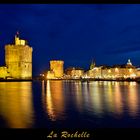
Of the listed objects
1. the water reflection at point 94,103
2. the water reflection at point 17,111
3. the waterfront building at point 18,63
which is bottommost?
the water reflection at point 94,103

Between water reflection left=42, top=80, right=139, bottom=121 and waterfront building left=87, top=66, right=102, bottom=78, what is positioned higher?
waterfront building left=87, top=66, right=102, bottom=78

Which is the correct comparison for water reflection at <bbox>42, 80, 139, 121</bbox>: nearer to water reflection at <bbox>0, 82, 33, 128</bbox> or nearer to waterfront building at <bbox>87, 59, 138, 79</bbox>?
A: water reflection at <bbox>0, 82, 33, 128</bbox>

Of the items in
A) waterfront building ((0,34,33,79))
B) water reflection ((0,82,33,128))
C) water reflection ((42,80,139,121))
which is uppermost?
waterfront building ((0,34,33,79))

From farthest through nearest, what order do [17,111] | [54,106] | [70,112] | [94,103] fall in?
1. [94,103]
2. [54,106]
3. [17,111]
4. [70,112]

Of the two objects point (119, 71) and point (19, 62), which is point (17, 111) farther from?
point (119, 71)

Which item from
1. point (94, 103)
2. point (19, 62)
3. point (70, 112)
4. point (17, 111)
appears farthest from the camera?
point (19, 62)

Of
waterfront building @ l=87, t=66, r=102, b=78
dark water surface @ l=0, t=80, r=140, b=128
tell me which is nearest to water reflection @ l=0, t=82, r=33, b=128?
dark water surface @ l=0, t=80, r=140, b=128

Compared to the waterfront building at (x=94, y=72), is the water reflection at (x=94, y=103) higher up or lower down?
lower down

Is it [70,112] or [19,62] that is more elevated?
[19,62]

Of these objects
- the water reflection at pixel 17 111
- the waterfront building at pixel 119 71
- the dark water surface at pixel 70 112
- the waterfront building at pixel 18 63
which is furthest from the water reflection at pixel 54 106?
the waterfront building at pixel 119 71

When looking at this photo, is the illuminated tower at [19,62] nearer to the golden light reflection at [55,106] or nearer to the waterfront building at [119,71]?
the golden light reflection at [55,106]

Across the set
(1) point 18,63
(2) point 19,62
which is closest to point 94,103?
(2) point 19,62
